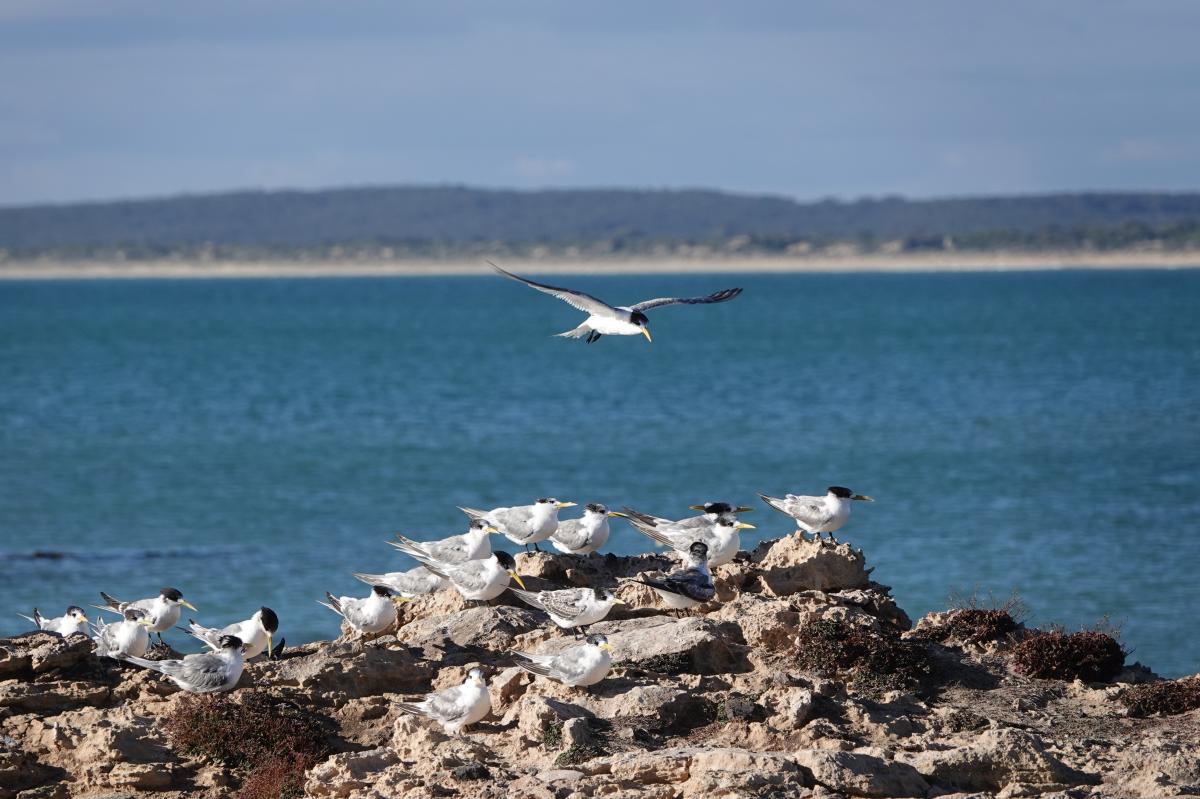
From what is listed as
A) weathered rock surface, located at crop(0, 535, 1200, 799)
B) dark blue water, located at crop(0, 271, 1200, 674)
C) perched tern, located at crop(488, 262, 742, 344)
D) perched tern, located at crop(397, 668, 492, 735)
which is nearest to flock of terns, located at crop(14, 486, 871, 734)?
perched tern, located at crop(397, 668, 492, 735)

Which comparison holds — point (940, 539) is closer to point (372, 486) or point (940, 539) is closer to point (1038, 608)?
point (1038, 608)

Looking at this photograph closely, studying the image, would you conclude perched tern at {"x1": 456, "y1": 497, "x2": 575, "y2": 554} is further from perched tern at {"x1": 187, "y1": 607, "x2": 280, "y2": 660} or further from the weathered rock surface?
perched tern at {"x1": 187, "y1": 607, "x2": 280, "y2": 660}

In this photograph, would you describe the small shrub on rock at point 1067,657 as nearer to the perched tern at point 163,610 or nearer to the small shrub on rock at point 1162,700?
the small shrub on rock at point 1162,700

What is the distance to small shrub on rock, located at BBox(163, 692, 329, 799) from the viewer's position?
43.9ft

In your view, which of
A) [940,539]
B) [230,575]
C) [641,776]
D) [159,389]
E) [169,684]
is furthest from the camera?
[159,389]

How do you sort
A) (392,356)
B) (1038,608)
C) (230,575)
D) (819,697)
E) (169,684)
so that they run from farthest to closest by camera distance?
1. (392,356)
2. (230,575)
3. (1038,608)
4. (169,684)
5. (819,697)

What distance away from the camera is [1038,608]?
3061 cm

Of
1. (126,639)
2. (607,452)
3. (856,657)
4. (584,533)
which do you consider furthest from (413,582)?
(607,452)

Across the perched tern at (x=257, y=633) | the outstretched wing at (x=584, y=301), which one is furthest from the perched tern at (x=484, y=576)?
the outstretched wing at (x=584, y=301)

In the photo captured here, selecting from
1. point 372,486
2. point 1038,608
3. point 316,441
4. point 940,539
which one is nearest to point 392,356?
point 316,441

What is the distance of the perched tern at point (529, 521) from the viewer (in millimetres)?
16859

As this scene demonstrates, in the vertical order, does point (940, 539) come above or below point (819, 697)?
below

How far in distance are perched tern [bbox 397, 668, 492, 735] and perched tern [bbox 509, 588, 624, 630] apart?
129 cm

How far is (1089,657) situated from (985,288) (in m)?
179
